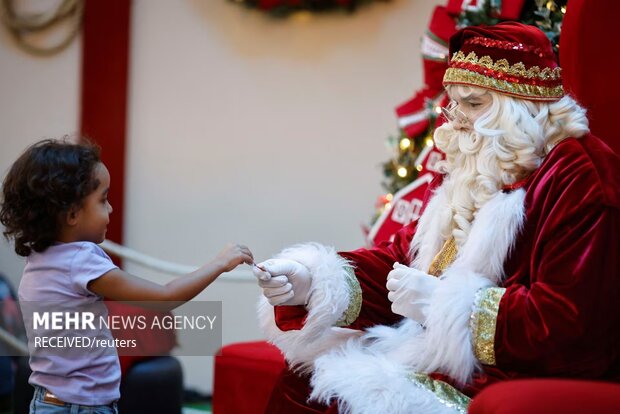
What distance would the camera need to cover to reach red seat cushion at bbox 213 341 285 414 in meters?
2.77

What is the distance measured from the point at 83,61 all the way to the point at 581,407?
4132 mm

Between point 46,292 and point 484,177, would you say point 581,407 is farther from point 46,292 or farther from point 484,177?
point 46,292

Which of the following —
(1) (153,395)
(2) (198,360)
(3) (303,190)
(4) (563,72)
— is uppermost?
(4) (563,72)

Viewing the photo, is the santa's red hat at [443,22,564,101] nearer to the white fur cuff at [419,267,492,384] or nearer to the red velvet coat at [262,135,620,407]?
the red velvet coat at [262,135,620,407]

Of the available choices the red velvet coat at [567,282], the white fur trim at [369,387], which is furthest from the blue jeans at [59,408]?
the red velvet coat at [567,282]

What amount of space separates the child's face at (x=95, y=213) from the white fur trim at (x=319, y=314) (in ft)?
1.52

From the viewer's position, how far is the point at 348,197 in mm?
4500

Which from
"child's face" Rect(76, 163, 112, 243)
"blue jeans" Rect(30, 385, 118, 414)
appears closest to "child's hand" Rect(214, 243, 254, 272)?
"child's face" Rect(76, 163, 112, 243)

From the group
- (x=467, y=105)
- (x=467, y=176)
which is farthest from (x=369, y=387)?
(x=467, y=105)

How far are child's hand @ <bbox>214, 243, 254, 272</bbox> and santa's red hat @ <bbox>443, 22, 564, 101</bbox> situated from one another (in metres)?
0.65

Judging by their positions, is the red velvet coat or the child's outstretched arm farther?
the child's outstretched arm

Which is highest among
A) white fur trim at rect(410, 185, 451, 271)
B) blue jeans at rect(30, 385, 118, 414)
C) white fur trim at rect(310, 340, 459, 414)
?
white fur trim at rect(410, 185, 451, 271)

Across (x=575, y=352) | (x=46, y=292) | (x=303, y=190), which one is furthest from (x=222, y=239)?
(x=575, y=352)

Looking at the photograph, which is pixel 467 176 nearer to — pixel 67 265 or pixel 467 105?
pixel 467 105
